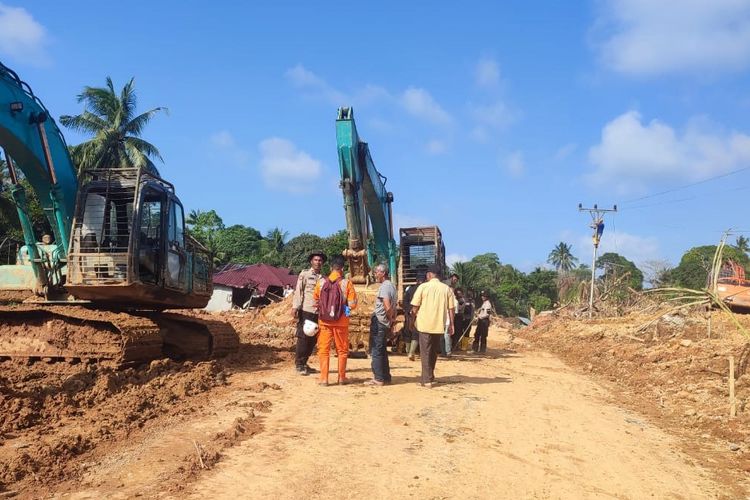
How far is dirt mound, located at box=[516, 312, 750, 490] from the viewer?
6672 millimetres

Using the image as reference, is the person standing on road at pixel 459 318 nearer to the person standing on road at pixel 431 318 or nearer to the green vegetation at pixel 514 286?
A: the person standing on road at pixel 431 318

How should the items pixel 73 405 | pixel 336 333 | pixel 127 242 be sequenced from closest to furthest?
1. pixel 73 405
2. pixel 336 333
3. pixel 127 242

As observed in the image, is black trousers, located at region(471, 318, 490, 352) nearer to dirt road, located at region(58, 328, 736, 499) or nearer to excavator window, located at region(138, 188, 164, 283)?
dirt road, located at region(58, 328, 736, 499)

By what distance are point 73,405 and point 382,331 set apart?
3915 mm

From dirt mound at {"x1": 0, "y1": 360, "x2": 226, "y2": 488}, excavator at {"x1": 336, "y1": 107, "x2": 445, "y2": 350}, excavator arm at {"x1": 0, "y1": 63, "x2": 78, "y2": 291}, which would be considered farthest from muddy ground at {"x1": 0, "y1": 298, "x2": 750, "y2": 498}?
excavator at {"x1": 336, "y1": 107, "x2": 445, "y2": 350}

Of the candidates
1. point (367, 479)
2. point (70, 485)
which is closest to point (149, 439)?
point (70, 485)

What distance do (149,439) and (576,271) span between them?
95.3m

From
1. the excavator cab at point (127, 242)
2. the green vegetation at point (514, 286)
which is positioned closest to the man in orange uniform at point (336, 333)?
the excavator cab at point (127, 242)

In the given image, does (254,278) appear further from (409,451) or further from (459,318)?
(409,451)

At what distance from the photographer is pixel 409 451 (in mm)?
5215

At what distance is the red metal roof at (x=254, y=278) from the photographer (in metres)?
41.3

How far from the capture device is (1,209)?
29219 millimetres

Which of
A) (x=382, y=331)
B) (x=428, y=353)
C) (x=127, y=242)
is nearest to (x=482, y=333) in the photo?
(x=428, y=353)

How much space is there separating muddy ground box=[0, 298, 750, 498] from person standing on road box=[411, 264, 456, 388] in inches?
15.3
